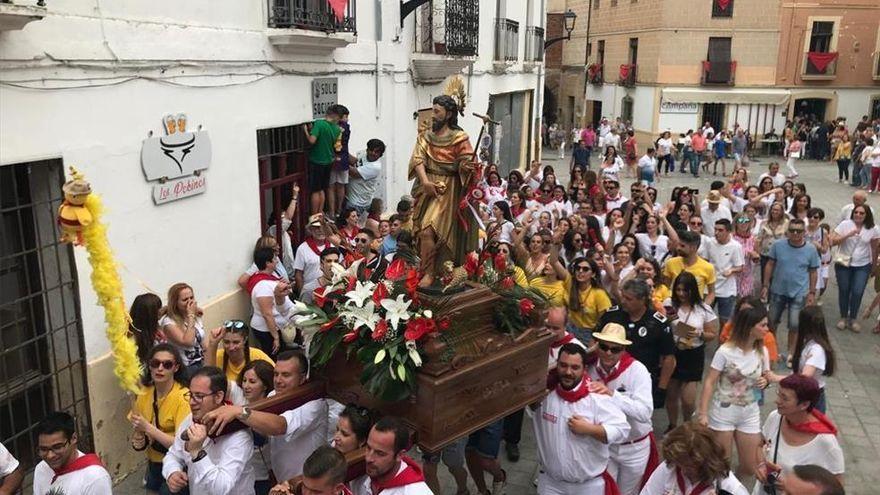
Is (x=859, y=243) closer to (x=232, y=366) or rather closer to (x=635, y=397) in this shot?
(x=635, y=397)

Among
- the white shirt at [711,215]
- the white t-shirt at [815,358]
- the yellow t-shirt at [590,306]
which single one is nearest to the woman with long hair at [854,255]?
the white shirt at [711,215]

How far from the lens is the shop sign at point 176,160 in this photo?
6300mm

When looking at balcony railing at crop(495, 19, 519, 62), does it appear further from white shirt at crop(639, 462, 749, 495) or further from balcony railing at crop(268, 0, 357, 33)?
white shirt at crop(639, 462, 749, 495)

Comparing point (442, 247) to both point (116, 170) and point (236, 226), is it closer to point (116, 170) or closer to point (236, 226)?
point (116, 170)

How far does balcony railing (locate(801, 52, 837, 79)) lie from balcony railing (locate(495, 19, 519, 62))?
1815cm

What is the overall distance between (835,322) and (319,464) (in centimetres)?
900

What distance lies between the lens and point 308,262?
306 inches

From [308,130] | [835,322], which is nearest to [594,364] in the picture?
[308,130]

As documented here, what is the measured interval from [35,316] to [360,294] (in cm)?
315

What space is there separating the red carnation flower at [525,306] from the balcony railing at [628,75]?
1237 inches

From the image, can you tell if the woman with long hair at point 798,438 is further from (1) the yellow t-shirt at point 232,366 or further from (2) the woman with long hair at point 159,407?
(2) the woman with long hair at point 159,407

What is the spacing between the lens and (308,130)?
29.8 feet

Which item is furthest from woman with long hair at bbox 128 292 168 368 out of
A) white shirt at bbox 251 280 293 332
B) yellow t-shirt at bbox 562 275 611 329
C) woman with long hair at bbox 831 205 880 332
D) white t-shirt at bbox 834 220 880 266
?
white t-shirt at bbox 834 220 880 266

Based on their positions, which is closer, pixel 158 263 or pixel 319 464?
pixel 319 464
